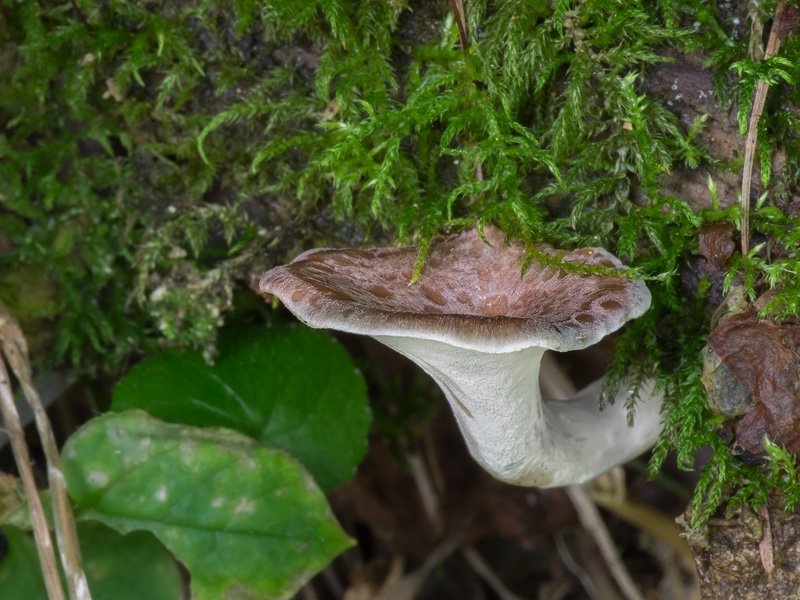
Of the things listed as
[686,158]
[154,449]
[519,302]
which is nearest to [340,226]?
[519,302]

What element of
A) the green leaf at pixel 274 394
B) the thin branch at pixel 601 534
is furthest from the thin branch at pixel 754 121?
the thin branch at pixel 601 534

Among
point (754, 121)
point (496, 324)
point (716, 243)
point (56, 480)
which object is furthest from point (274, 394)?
point (754, 121)

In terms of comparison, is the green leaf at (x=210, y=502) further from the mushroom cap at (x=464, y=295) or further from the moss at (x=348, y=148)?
the mushroom cap at (x=464, y=295)

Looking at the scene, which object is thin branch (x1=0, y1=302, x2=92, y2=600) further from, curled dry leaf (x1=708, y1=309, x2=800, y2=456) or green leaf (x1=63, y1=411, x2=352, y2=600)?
curled dry leaf (x1=708, y1=309, x2=800, y2=456)

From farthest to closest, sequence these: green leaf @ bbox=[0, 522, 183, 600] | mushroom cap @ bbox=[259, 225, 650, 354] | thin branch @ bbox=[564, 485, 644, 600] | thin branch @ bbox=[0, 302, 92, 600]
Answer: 1. thin branch @ bbox=[564, 485, 644, 600]
2. green leaf @ bbox=[0, 522, 183, 600]
3. thin branch @ bbox=[0, 302, 92, 600]
4. mushroom cap @ bbox=[259, 225, 650, 354]

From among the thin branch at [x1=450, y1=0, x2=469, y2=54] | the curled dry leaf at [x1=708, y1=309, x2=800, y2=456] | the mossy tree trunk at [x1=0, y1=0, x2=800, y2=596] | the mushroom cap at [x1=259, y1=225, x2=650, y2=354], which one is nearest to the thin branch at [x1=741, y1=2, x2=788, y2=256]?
the mossy tree trunk at [x1=0, y1=0, x2=800, y2=596]
